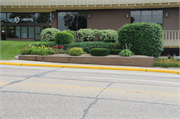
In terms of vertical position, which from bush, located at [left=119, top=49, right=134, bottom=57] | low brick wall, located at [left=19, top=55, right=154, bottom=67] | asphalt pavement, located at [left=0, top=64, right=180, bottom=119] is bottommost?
asphalt pavement, located at [left=0, top=64, right=180, bottom=119]

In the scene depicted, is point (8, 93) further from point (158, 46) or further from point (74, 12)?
point (74, 12)

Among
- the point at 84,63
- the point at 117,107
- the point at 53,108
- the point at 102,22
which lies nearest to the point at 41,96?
the point at 53,108

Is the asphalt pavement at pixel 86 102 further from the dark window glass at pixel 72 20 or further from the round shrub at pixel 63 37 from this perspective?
the dark window glass at pixel 72 20

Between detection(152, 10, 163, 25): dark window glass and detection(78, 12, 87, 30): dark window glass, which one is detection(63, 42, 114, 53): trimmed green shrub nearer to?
detection(78, 12, 87, 30): dark window glass

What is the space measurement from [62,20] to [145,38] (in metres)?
12.9

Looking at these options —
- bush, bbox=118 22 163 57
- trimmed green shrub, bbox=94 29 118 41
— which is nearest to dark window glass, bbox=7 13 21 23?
trimmed green shrub, bbox=94 29 118 41

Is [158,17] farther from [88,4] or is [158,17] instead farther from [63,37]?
[63,37]

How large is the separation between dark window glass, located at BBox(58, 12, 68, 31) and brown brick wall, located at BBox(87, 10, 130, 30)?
3.20 meters

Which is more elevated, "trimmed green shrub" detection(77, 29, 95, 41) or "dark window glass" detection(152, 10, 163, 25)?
"dark window glass" detection(152, 10, 163, 25)

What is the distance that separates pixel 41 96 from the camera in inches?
205

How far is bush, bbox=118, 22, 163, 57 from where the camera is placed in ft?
46.0

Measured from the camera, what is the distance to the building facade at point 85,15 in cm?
2005

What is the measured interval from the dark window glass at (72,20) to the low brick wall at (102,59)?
375 inches

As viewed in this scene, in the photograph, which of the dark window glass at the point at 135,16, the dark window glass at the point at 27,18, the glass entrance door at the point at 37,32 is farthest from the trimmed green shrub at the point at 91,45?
the dark window glass at the point at 27,18
